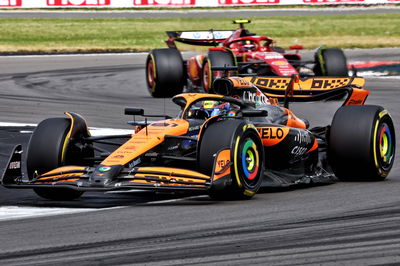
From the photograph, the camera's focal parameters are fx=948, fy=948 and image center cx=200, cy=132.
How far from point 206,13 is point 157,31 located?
186 inches

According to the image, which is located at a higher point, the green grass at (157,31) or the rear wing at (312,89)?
the rear wing at (312,89)

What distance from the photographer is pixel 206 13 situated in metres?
41.7

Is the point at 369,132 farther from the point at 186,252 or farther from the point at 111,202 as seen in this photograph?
the point at 186,252

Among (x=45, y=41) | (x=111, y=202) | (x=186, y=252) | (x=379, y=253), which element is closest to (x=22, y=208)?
(x=111, y=202)

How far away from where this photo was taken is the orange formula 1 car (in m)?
8.48

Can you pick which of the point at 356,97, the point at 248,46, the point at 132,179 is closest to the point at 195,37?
the point at 248,46

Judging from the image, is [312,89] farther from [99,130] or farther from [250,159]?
[99,130]

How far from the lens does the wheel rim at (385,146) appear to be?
32.8ft

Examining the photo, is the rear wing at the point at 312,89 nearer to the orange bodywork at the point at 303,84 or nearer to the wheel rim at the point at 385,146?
the orange bodywork at the point at 303,84

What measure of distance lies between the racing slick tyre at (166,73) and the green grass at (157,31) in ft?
39.6

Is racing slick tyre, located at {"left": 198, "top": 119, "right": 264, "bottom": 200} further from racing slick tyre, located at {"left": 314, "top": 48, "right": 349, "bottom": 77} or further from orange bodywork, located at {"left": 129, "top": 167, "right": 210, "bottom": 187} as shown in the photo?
racing slick tyre, located at {"left": 314, "top": 48, "right": 349, "bottom": 77}

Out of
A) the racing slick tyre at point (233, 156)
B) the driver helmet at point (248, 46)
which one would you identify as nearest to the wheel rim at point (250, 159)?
the racing slick tyre at point (233, 156)

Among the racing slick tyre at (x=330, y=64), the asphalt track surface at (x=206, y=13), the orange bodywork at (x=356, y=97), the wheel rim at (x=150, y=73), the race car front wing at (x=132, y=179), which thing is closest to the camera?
the race car front wing at (x=132, y=179)

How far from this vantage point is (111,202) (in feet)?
29.3
